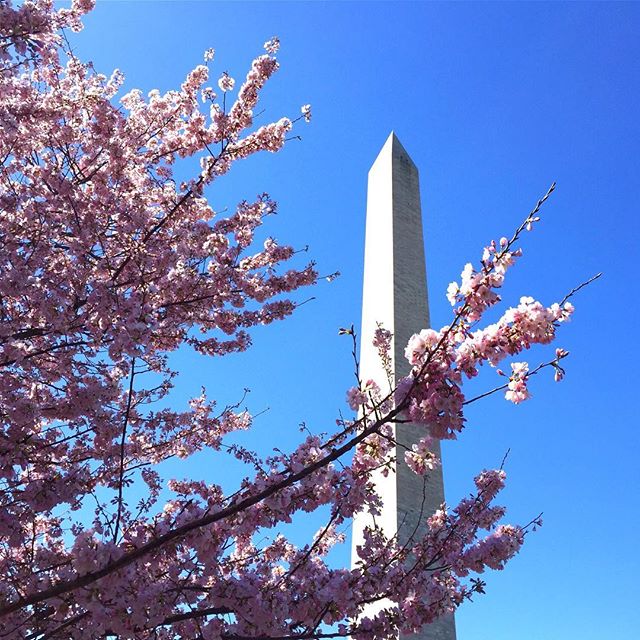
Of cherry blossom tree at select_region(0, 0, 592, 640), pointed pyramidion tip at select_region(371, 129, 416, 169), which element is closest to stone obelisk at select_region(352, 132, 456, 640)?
pointed pyramidion tip at select_region(371, 129, 416, 169)

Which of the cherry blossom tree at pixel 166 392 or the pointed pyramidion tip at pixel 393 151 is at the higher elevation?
the pointed pyramidion tip at pixel 393 151

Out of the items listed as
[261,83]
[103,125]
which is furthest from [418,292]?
[103,125]

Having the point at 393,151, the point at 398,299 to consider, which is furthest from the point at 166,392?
the point at 393,151

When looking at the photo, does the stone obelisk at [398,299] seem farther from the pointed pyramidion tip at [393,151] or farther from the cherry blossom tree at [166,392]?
the cherry blossom tree at [166,392]

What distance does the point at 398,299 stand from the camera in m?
9.77

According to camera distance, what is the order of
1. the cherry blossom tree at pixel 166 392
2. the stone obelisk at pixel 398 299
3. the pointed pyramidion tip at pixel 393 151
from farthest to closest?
1. the pointed pyramidion tip at pixel 393 151
2. the stone obelisk at pixel 398 299
3. the cherry blossom tree at pixel 166 392

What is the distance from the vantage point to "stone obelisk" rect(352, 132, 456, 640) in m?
8.00

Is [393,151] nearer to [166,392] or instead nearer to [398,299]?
[398,299]

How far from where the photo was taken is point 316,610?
11.5 feet

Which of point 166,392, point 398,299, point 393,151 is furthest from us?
point 393,151

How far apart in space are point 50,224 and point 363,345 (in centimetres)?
569

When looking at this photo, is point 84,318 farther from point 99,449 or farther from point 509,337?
point 509,337

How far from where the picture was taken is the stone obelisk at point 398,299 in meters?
8.00

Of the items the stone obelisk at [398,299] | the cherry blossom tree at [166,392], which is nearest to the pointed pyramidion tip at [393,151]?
the stone obelisk at [398,299]
